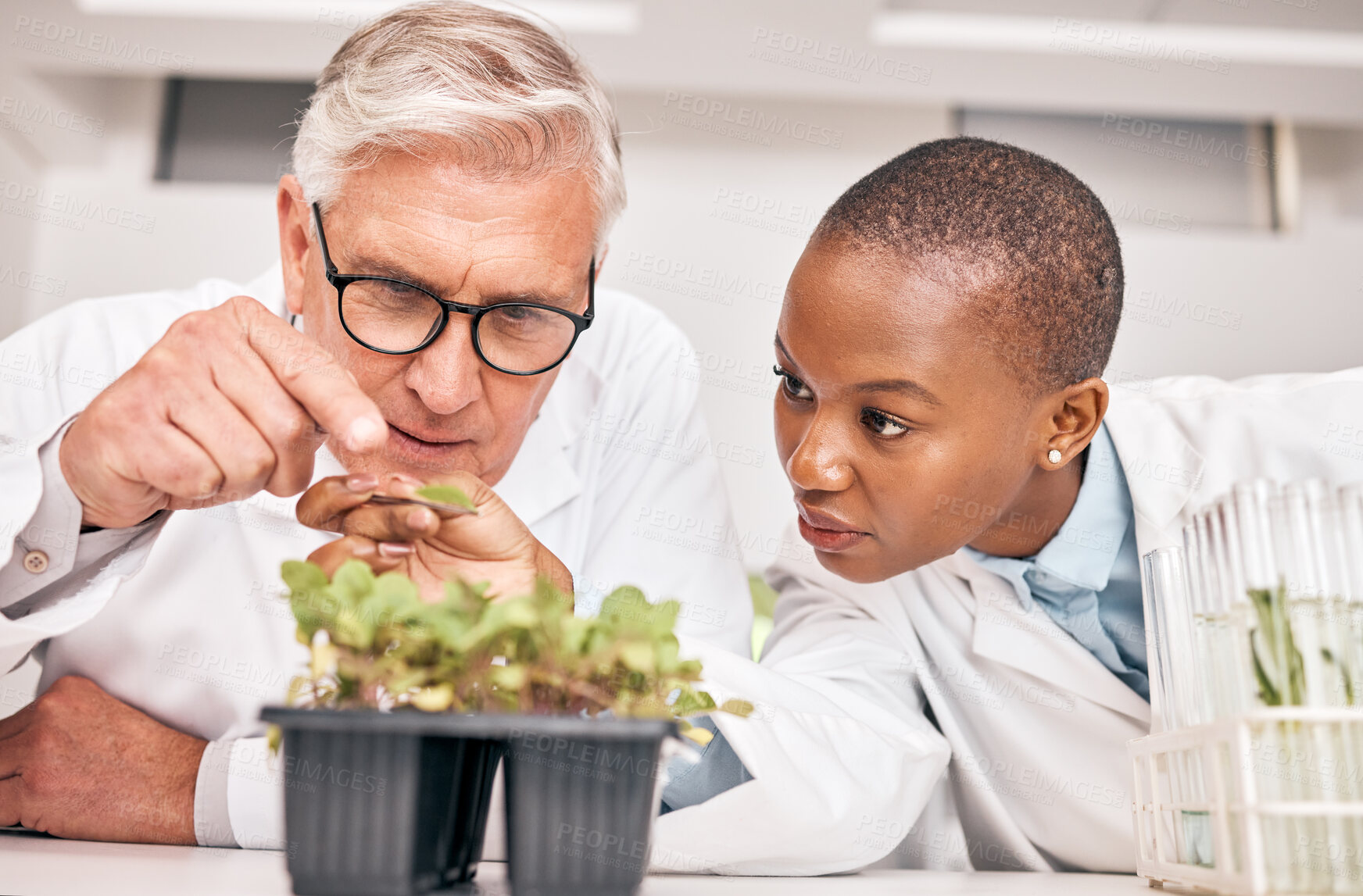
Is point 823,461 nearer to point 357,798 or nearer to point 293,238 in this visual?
point 357,798

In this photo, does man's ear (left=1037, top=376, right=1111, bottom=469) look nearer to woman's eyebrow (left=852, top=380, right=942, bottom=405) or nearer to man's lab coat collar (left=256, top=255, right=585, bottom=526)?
woman's eyebrow (left=852, top=380, right=942, bottom=405)

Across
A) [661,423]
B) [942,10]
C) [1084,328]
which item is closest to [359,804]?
[1084,328]

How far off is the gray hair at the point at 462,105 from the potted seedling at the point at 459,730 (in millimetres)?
641

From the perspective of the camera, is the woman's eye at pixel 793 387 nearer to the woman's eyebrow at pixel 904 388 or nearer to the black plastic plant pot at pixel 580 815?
the woman's eyebrow at pixel 904 388

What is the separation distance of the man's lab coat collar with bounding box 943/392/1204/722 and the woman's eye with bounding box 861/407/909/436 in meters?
0.29

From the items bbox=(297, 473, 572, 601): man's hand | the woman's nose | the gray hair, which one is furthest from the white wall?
bbox=(297, 473, 572, 601): man's hand

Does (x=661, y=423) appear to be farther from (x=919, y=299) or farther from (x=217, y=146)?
(x=217, y=146)

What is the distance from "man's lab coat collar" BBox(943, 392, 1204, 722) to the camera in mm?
1115

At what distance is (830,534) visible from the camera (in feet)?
3.48

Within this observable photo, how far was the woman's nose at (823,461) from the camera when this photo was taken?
38.9 inches

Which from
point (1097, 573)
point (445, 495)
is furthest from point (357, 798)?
point (1097, 573)

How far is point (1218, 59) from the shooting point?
2.43 m

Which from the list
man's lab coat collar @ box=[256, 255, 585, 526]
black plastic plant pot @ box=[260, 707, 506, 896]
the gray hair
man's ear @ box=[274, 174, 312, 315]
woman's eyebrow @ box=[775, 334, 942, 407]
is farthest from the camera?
man's lab coat collar @ box=[256, 255, 585, 526]

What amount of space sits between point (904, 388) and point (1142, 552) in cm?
Answer: 39
